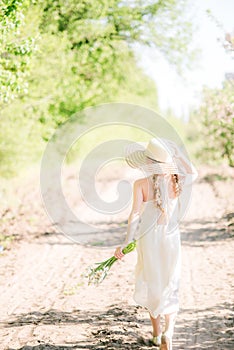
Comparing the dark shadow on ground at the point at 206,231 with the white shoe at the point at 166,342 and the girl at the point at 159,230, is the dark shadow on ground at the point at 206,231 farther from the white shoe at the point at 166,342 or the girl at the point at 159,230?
the white shoe at the point at 166,342

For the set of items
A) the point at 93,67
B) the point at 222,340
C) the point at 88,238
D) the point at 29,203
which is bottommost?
the point at 222,340

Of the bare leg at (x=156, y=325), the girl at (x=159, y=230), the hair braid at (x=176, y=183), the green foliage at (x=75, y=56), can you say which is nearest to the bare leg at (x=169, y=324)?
the girl at (x=159, y=230)

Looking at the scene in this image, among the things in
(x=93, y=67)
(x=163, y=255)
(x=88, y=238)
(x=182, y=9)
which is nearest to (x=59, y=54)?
(x=93, y=67)

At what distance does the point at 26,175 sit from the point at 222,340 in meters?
17.3

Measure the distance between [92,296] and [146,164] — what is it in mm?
→ 2833

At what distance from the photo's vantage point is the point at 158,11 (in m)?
18.3

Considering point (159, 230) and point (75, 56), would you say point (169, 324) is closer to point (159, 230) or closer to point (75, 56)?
point (159, 230)

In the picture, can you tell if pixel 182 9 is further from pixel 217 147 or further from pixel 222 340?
pixel 222 340

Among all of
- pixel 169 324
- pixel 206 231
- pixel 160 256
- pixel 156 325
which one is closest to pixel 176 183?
pixel 160 256

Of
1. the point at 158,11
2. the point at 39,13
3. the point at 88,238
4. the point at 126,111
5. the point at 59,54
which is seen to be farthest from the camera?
the point at 126,111

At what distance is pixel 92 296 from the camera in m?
6.70

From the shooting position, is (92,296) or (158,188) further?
(92,296)

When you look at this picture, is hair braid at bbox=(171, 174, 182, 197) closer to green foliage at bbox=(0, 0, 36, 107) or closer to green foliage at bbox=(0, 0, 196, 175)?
green foliage at bbox=(0, 0, 36, 107)

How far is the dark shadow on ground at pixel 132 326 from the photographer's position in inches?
194
